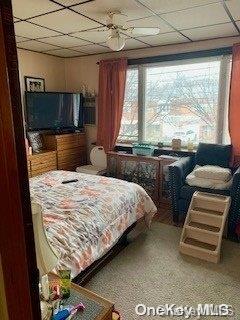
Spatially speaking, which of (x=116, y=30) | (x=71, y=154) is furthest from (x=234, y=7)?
(x=71, y=154)

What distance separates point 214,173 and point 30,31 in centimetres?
284

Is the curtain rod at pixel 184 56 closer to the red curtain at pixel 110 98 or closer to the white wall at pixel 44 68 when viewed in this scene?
the red curtain at pixel 110 98

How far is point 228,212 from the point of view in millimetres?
2865

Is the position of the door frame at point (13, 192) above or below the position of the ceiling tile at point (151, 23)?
below

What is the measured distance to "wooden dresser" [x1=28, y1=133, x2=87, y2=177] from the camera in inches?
160

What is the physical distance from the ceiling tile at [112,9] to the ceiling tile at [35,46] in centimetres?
146

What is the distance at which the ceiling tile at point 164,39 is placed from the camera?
3312mm

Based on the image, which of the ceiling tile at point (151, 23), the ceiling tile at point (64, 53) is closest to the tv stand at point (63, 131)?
the ceiling tile at point (64, 53)

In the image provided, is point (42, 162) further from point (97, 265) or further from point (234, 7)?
point (234, 7)

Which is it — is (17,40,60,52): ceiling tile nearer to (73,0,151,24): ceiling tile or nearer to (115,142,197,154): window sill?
(73,0,151,24): ceiling tile

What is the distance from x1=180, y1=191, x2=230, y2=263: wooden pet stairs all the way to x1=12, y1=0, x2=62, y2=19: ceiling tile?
2472 millimetres

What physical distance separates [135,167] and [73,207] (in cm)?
197

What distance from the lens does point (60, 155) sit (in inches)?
176

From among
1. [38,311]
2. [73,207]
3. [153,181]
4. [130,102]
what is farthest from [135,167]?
[38,311]
